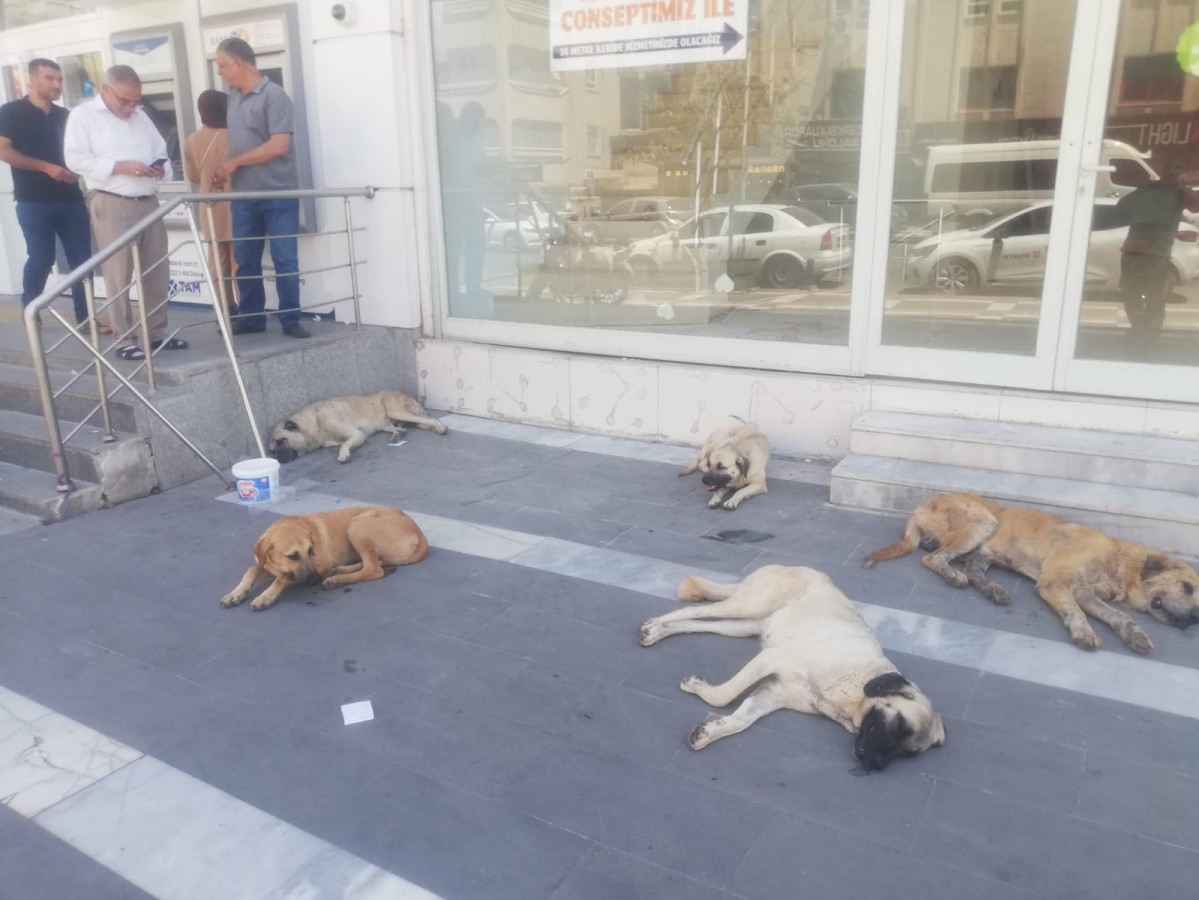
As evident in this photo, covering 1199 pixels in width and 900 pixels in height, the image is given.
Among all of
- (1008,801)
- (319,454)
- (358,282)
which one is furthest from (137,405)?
(1008,801)

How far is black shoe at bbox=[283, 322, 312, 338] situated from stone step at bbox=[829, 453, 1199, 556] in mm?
4646

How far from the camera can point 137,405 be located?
629cm

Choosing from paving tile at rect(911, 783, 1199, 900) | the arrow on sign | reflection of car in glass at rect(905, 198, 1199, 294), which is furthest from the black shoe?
paving tile at rect(911, 783, 1199, 900)

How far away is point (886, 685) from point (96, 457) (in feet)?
17.2

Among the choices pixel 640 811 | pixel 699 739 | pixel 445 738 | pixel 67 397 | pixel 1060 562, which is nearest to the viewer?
pixel 640 811

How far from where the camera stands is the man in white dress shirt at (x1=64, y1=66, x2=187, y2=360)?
6.91 m

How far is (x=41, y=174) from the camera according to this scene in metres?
7.43

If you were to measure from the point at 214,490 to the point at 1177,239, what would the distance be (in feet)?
22.0

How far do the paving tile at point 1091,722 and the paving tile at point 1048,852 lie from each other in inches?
19.1

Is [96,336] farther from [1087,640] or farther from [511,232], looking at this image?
[1087,640]

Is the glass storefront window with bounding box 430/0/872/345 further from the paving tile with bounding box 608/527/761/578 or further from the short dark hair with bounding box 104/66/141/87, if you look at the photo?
the short dark hair with bounding box 104/66/141/87

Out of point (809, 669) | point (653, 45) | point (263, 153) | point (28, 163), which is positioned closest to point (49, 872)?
point (809, 669)

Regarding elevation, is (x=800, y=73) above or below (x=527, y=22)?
below

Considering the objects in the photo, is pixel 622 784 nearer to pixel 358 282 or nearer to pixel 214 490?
pixel 214 490
